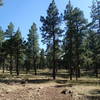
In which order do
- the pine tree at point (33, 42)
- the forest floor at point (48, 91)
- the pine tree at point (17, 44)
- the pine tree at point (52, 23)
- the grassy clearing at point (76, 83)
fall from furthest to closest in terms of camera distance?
the pine tree at point (33, 42), the pine tree at point (17, 44), the pine tree at point (52, 23), the grassy clearing at point (76, 83), the forest floor at point (48, 91)

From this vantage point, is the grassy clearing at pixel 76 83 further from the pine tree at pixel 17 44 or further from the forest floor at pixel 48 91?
the pine tree at pixel 17 44

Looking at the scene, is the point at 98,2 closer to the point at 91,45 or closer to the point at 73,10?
the point at 73,10

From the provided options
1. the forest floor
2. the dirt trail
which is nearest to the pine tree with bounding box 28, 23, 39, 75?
the forest floor

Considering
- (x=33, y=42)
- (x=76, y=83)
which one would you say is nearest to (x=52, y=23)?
(x=76, y=83)

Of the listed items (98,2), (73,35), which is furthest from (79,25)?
(98,2)

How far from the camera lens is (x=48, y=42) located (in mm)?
38156

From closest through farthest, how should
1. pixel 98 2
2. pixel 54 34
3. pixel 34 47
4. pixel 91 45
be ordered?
1. pixel 98 2
2. pixel 54 34
3. pixel 91 45
4. pixel 34 47

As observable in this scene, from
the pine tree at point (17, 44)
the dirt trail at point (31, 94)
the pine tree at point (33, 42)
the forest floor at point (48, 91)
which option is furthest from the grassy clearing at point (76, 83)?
the pine tree at point (33, 42)

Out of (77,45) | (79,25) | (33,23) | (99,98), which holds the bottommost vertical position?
(99,98)

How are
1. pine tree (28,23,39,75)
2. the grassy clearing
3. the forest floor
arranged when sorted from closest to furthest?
the forest floor
the grassy clearing
pine tree (28,23,39,75)

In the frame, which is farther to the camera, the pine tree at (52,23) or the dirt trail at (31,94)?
the pine tree at (52,23)

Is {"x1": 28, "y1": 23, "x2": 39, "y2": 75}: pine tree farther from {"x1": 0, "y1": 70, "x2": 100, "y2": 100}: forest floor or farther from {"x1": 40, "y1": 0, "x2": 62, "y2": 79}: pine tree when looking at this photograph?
{"x1": 0, "y1": 70, "x2": 100, "y2": 100}: forest floor

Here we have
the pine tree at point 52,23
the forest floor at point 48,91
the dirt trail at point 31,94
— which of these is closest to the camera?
the dirt trail at point 31,94

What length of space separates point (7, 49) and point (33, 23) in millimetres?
10296
